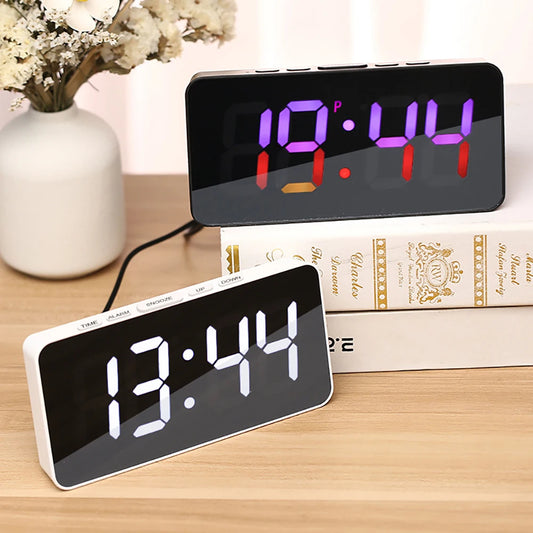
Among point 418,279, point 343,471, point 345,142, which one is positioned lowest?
point 343,471

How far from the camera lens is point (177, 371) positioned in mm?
811

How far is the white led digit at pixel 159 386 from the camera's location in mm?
793

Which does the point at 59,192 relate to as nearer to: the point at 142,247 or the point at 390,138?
the point at 142,247

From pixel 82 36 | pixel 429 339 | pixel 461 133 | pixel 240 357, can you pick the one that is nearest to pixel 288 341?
pixel 240 357

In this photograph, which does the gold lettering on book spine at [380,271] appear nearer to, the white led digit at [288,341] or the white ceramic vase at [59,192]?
the white led digit at [288,341]

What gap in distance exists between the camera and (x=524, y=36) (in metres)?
1.69

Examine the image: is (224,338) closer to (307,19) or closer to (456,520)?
(456,520)

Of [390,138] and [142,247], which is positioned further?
[142,247]

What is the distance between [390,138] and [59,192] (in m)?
0.36

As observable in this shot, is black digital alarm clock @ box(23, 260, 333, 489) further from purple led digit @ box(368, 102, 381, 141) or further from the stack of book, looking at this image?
purple led digit @ box(368, 102, 381, 141)

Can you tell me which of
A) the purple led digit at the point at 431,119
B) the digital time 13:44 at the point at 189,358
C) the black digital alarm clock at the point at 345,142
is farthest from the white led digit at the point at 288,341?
the purple led digit at the point at 431,119

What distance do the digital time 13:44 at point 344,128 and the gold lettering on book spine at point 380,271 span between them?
8 cm

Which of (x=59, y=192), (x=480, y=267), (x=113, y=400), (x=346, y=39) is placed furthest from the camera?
(x=346, y=39)

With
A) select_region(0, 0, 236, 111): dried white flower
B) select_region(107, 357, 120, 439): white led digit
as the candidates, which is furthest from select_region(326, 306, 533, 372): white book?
select_region(0, 0, 236, 111): dried white flower
